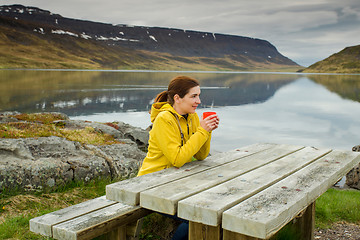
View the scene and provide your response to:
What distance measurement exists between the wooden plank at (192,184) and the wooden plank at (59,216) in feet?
2.00

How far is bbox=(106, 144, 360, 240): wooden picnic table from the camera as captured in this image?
89.5 inches

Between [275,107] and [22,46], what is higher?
[22,46]

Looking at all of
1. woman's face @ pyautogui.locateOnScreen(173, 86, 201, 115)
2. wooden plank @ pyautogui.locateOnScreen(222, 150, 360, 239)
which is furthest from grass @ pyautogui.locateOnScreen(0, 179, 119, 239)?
wooden plank @ pyautogui.locateOnScreen(222, 150, 360, 239)

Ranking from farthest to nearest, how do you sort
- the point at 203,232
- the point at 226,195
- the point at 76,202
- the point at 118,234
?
1. the point at 76,202
2. the point at 118,234
3. the point at 203,232
4. the point at 226,195

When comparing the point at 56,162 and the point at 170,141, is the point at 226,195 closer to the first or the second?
the point at 170,141

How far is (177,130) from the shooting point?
363 centimetres

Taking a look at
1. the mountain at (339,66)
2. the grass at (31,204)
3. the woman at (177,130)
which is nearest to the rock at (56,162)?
the grass at (31,204)

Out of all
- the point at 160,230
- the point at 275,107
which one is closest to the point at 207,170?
the point at 160,230

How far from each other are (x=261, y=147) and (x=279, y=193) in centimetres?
188

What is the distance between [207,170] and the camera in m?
3.36

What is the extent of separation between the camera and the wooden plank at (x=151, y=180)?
275 cm

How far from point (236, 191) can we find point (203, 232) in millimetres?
373

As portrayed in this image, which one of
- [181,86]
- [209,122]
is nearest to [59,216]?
[209,122]

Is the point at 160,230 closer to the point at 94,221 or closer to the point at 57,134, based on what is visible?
the point at 94,221
